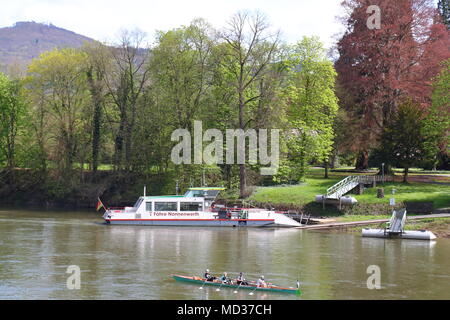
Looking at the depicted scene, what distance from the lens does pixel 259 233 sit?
5750 cm

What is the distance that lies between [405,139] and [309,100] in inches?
610

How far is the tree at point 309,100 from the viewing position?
77438 millimetres

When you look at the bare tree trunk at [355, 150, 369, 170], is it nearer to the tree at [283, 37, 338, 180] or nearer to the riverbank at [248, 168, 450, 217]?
the tree at [283, 37, 338, 180]

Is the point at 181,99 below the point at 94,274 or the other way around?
the other way around

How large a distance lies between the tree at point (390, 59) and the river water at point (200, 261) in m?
25.6

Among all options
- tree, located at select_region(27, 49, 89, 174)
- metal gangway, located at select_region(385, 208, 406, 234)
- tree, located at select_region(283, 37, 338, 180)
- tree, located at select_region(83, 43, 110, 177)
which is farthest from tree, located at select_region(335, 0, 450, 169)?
tree, located at select_region(27, 49, 89, 174)

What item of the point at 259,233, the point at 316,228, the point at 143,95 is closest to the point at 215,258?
the point at 259,233

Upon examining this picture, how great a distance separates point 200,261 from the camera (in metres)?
41.2

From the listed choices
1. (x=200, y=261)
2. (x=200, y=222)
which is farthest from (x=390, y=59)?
(x=200, y=261)

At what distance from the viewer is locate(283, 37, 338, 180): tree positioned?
77.4 m

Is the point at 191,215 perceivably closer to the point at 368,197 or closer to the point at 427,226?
the point at 368,197

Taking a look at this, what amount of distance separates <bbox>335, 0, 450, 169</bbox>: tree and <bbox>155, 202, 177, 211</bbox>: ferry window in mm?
27050
